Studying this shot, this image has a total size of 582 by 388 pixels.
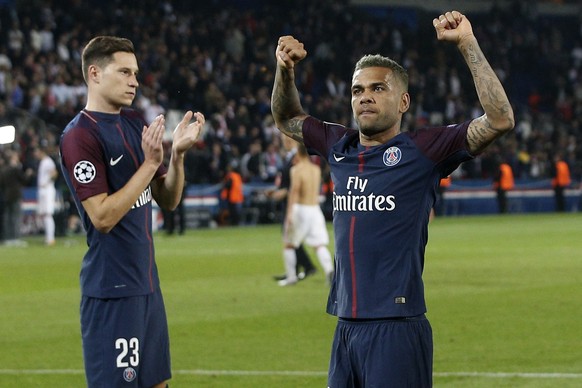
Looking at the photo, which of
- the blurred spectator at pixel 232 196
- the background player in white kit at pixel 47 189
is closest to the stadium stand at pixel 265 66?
the blurred spectator at pixel 232 196

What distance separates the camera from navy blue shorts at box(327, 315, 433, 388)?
572cm

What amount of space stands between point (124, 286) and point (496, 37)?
48.6 metres

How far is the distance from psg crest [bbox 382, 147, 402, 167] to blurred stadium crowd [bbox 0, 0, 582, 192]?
23247 millimetres

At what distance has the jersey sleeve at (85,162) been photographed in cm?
629

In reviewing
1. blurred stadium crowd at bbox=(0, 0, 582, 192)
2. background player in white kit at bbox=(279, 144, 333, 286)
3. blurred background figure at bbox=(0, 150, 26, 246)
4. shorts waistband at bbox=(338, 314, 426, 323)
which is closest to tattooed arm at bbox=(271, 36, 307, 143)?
shorts waistband at bbox=(338, 314, 426, 323)

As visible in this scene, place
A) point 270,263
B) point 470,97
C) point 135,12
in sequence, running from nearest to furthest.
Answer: point 270,263 → point 135,12 → point 470,97

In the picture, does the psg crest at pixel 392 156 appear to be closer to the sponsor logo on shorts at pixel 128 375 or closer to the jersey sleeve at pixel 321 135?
the jersey sleeve at pixel 321 135

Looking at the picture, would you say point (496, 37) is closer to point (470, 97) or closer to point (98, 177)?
point (470, 97)

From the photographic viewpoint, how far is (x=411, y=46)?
4988 centimetres

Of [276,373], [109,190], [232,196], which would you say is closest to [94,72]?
[109,190]

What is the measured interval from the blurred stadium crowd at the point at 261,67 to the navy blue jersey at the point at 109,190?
22405 millimetres

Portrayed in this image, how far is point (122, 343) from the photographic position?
20.6 ft

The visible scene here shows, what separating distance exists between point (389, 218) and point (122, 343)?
151cm

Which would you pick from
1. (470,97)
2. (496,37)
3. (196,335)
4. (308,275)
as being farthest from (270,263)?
(496,37)
